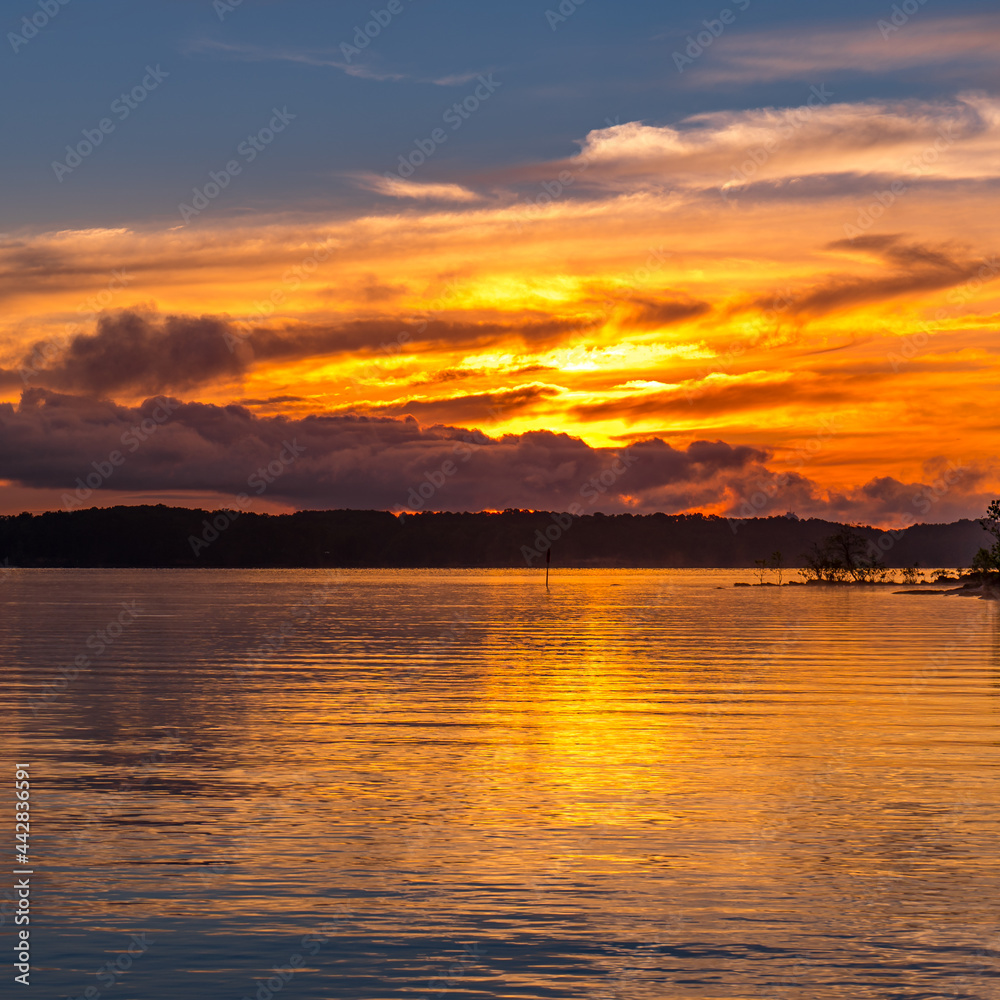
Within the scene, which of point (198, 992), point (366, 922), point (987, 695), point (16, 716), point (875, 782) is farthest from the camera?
point (987, 695)

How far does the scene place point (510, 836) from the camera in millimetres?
22812

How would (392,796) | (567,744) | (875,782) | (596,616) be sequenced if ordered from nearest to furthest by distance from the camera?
1. (392,796)
2. (875,782)
3. (567,744)
4. (596,616)

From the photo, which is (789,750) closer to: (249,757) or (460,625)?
(249,757)

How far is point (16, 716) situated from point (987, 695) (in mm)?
35500

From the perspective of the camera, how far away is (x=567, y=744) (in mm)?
34969

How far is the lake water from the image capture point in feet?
51.5

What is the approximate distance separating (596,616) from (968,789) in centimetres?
9757

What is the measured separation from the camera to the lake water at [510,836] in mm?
15695

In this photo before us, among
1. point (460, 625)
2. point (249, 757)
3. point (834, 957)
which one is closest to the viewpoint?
point (834, 957)

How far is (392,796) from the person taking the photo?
87.5 feet

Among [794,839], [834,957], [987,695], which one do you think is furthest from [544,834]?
[987,695]

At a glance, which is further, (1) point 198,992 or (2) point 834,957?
(2) point 834,957

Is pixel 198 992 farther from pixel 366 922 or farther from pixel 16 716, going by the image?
pixel 16 716

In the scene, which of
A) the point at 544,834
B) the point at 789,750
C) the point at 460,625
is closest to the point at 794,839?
the point at 544,834
